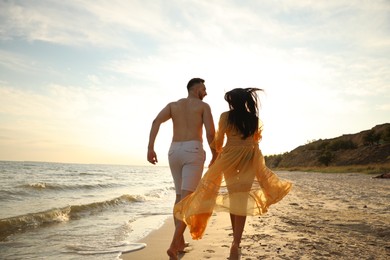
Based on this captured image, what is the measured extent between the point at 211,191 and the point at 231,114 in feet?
3.23

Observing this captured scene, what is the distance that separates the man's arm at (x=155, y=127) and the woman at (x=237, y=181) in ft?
2.24

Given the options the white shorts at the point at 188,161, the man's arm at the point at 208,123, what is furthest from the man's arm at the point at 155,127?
the man's arm at the point at 208,123

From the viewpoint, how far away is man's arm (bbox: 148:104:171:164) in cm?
461

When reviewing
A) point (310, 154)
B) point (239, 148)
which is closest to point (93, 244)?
point (239, 148)

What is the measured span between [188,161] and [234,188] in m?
0.64

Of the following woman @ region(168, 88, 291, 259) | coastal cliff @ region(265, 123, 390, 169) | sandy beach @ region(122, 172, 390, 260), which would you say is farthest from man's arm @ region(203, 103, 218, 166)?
coastal cliff @ region(265, 123, 390, 169)

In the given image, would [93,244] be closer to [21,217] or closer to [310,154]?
[21,217]

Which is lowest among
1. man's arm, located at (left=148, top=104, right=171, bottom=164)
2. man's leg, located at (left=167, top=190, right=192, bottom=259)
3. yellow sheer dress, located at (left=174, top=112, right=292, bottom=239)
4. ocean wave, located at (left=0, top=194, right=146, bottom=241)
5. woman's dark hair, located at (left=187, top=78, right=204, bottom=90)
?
ocean wave, located at (left=0, top=194, right=146, bottom=241)

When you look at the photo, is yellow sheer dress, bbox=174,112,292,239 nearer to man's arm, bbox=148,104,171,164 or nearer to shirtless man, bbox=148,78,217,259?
shirtless man, bbox=148,78,217,259

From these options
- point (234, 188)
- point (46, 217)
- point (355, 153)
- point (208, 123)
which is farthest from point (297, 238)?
point (355, 153)

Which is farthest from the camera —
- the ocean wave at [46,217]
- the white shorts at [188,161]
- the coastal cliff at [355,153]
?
the coastal cliff at [355,153]

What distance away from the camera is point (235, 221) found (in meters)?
4.30

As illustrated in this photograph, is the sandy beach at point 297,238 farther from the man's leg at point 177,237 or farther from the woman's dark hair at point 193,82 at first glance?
the woman's dark hair at point 193,82

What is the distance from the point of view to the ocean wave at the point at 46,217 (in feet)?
26.2
